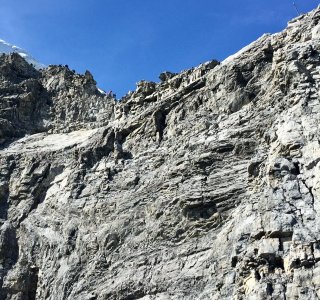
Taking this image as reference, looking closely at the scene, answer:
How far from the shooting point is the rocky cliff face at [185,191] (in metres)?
29.5

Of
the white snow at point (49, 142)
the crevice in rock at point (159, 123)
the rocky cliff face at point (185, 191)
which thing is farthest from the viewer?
the white snow at point (49, 142)

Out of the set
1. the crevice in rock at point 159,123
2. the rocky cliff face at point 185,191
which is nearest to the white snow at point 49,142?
the rocky cliff face at point 185,191

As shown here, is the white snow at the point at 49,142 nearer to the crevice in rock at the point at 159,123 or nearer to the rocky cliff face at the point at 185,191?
the rocky cliff face at the point at 185,191

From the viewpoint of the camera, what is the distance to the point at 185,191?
37.6 m

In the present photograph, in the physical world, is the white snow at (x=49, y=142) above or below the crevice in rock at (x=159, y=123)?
above

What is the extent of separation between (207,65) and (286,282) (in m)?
24.1

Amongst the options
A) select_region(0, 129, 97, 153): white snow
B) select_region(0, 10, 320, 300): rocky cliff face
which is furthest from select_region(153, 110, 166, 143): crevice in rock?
select_region(0, 129, 97, 153): white snow

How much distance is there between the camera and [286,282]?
87.0ft

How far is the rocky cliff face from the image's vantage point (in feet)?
96.9

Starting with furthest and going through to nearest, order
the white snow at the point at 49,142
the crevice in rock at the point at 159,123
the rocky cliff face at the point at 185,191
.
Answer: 1. the white snow at the point at 49,142
2. the crevice in rock at the point at 159,123
3. the rocky cliff face at the point at 185,191

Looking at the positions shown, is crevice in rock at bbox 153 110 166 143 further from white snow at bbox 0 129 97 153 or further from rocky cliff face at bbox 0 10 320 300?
white snow at bbox 0 129 97 153

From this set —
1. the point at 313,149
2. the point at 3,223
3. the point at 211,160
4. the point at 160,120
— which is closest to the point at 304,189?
the point at 313,149

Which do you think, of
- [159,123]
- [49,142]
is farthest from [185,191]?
[49,142]

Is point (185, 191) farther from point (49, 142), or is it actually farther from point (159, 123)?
point (49, 142)
